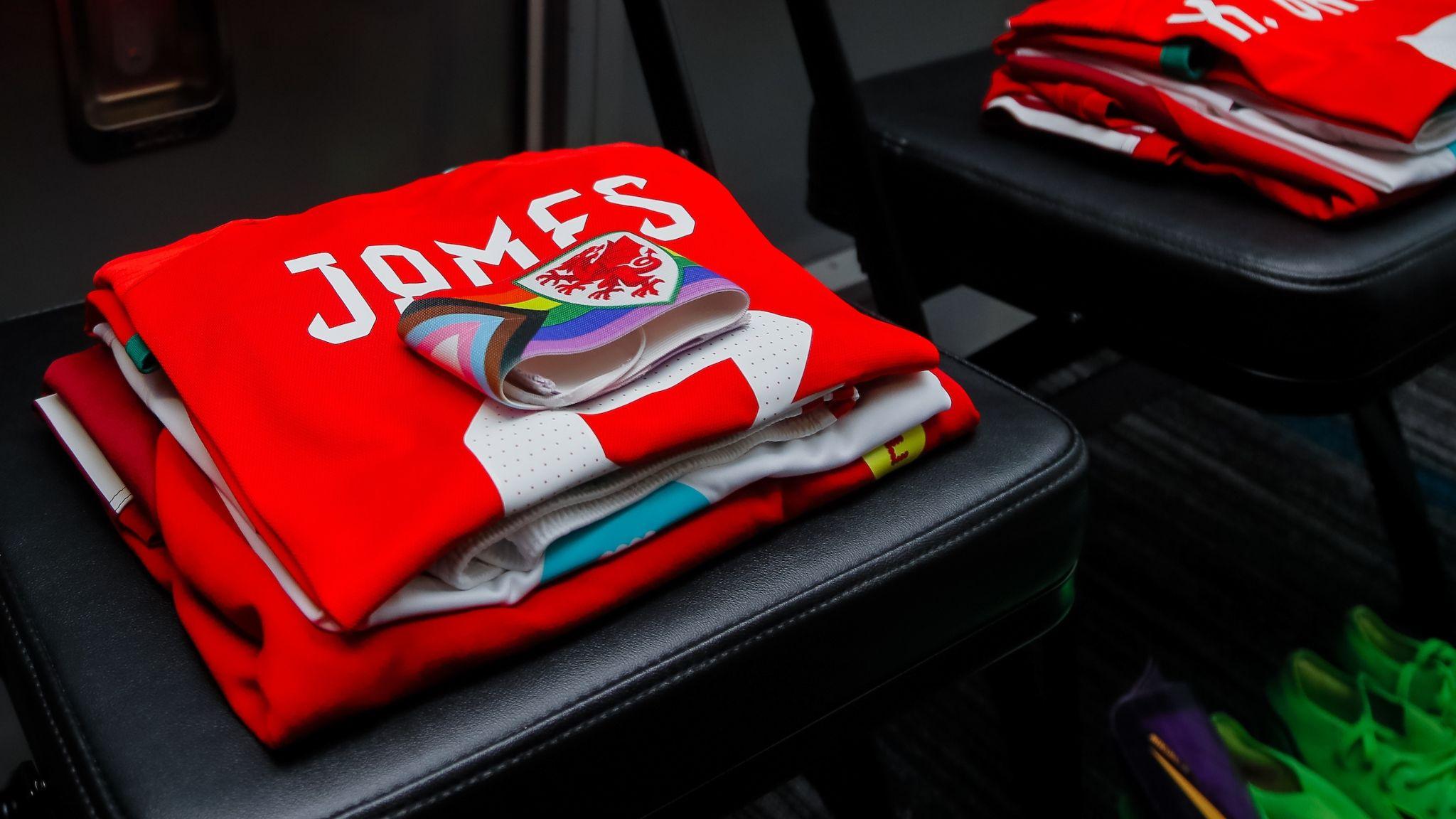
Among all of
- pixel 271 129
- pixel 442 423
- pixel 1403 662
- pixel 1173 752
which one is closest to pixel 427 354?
pixel 442 423

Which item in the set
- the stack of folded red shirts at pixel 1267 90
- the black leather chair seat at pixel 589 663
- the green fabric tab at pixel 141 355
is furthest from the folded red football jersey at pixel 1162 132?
the green fabric tab at pixel 141 355

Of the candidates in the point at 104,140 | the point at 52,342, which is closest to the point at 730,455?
the point at 52,342

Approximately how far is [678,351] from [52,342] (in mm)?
413

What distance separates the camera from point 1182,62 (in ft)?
2.58

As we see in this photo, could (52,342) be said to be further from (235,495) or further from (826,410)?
(826,410)

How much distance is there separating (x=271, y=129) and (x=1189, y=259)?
71cm

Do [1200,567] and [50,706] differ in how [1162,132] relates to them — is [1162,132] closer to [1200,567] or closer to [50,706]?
[1200,567]

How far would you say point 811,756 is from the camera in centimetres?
52

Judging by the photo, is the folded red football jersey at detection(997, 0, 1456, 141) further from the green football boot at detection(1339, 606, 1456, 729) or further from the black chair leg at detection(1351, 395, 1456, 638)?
the green football boot at detection(1339, 606, 1456, 729)

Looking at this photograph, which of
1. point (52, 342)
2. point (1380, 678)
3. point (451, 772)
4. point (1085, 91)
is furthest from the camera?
point (1380, 678)

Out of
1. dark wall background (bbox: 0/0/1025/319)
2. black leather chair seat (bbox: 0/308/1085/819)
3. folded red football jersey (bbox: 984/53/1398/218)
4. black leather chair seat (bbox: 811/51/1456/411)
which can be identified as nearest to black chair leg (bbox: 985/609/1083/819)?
black leather chair seat (bbox: 0/308/1085/819)

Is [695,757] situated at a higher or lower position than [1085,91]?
lower

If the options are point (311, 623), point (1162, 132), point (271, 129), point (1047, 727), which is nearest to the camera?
point (311, 623)

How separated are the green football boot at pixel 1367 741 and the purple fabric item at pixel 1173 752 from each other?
0.11 metres
